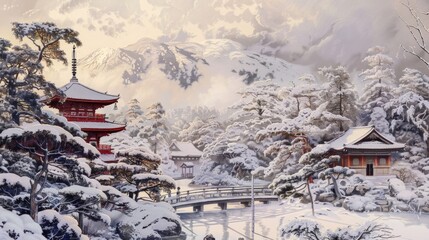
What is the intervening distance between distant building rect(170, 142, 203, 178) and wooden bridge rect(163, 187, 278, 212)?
423 cm

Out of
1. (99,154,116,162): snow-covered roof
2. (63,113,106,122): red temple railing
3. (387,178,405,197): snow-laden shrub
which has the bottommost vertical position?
(387,178,405,197): snow-laden shrub

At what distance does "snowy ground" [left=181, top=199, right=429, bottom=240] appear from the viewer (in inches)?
532

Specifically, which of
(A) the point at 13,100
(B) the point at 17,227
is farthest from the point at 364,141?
(B) the point at 17,227

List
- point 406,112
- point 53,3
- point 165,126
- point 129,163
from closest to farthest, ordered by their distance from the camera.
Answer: point 129,163 → point 406,112 → point 53,3 → point 165,126

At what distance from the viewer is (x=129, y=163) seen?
44.8ft

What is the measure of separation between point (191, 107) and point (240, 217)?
6.94 metres

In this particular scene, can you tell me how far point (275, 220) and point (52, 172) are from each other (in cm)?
773

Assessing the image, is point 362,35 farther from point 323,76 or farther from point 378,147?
point 378,147

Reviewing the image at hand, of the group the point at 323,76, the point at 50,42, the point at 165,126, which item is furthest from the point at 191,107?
the point at 50,42

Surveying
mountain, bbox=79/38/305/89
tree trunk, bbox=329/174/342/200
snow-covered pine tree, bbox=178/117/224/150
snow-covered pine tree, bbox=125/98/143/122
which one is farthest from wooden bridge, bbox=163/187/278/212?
snow-covered pine tree, bbox=125/98/143/122

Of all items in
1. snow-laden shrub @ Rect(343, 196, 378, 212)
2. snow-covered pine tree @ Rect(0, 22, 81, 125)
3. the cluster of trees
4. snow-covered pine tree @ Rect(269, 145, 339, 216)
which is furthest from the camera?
snow-covered pine tree @ Rect(269, 145, 339, 216)

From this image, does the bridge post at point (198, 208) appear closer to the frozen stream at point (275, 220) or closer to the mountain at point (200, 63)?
the frozen stream at point (275, 220)

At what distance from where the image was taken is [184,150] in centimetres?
2330

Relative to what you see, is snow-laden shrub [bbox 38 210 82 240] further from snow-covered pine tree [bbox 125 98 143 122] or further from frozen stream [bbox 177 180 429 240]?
snow-covered pine tree [bbox 125 98 143 122]
